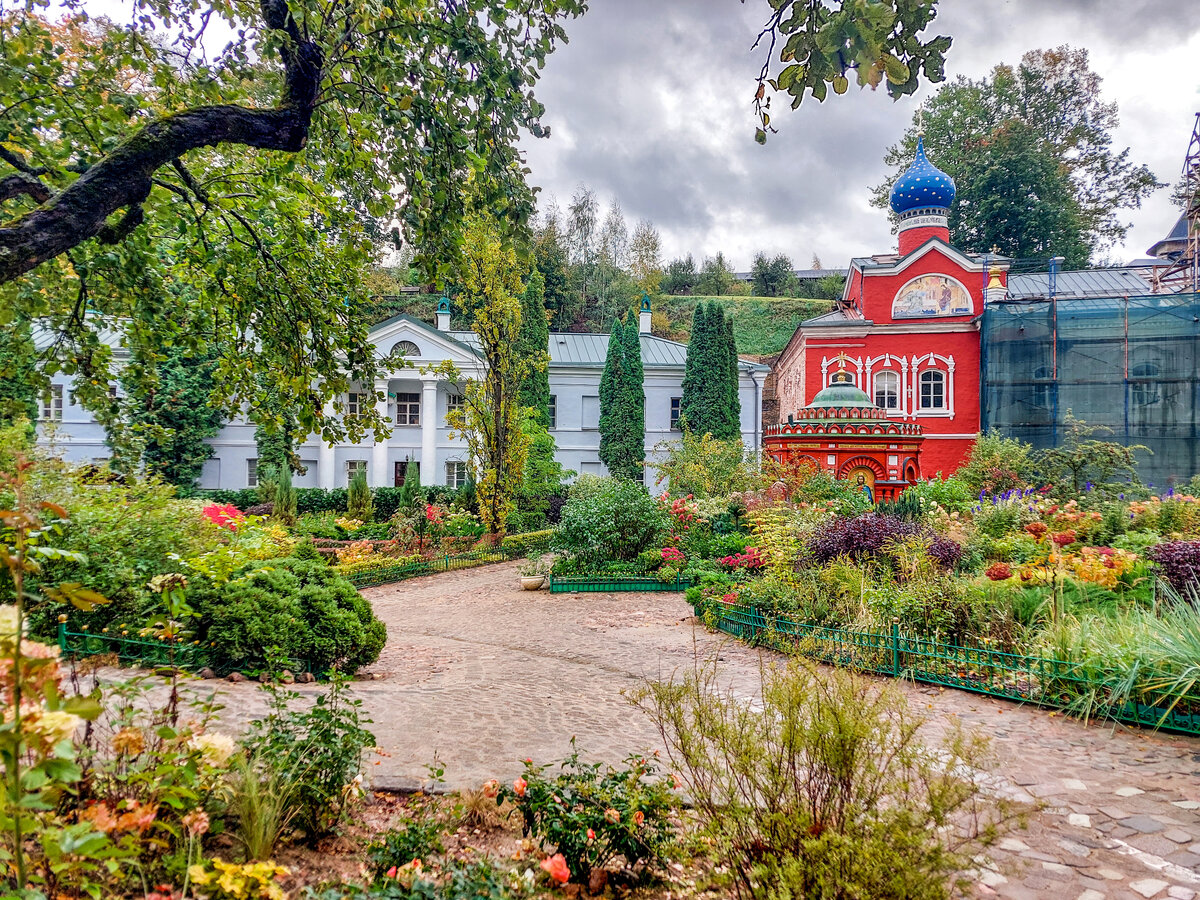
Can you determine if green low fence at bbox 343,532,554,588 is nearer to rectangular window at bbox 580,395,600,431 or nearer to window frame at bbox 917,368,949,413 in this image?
rectangular window at bbox 580,395,600,431

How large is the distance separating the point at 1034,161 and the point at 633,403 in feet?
77.0

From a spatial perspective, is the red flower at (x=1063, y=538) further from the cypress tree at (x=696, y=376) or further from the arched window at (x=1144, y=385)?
the cypress tree at (x=696, y=376)

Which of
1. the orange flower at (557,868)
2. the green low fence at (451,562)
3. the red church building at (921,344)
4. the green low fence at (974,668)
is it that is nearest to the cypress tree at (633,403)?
the red church building at (921,344)

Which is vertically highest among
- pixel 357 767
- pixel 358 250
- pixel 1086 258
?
pixel 1086 258

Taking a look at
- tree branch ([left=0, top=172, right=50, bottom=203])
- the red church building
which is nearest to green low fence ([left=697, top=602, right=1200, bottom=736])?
tree branch ([left=0, top=172, right=50, bottom=203])

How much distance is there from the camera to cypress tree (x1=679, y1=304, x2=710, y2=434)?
88.4 feet

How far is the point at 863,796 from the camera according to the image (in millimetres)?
2453

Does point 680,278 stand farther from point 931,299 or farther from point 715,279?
point 931,299

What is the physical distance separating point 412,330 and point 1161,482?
26.2m

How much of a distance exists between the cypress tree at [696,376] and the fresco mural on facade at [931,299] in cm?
717

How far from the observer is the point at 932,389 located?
79.0 feet

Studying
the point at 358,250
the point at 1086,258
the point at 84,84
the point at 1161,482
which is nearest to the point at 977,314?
the point at 1161,482

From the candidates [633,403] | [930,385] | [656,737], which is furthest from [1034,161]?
[656,737]

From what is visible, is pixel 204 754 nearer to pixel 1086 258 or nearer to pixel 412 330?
pixel 412 330
